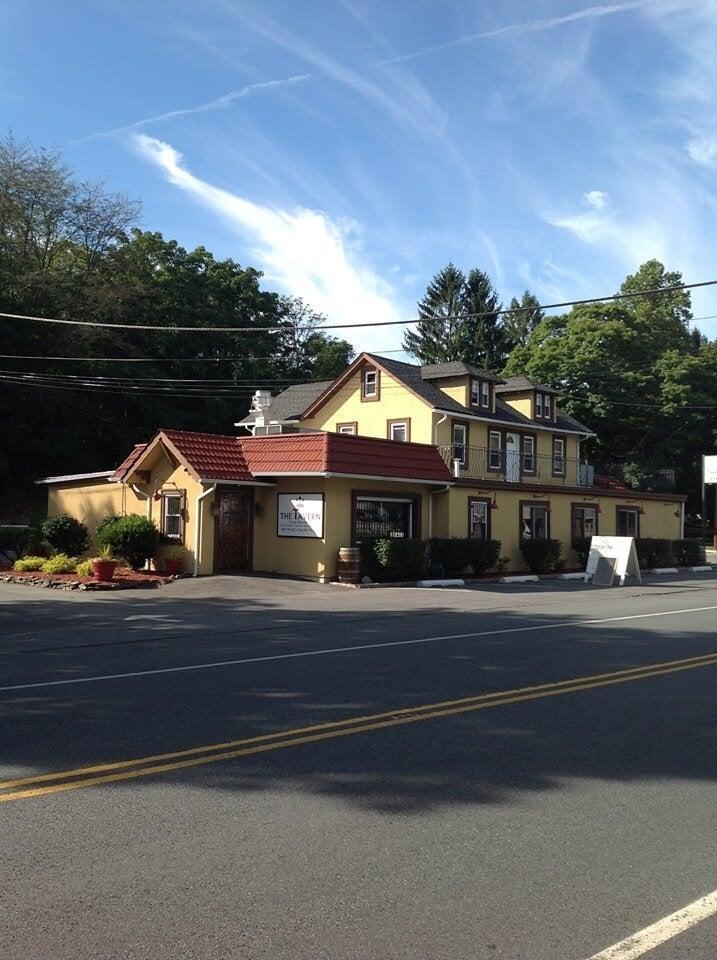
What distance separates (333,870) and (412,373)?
126ft

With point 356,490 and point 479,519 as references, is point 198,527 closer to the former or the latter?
point 356,490

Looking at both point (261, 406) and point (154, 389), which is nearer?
point (261, 406)

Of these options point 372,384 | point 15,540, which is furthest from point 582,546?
point 15,540

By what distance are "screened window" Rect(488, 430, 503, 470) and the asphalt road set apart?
1163 inches

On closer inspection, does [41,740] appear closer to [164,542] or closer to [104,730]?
[104,730]

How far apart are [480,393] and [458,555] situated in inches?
578

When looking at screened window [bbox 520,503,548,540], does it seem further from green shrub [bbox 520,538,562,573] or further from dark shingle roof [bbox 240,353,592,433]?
dark shingle roof [bbox 240,353,592,433]

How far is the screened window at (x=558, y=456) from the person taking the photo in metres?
46.7

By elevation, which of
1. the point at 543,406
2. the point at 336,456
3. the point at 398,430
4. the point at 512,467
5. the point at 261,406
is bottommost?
the point at 336,456

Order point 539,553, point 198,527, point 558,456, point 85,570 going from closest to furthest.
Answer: point 85,570 → point 198,527 → point 539,553 → point 558,456

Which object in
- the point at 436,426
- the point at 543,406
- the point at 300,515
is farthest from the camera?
the point at 543,406

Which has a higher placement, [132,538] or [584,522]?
[584,522]

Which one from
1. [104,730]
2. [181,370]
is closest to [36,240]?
[181,370]

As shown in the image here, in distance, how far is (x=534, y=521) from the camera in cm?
3506
